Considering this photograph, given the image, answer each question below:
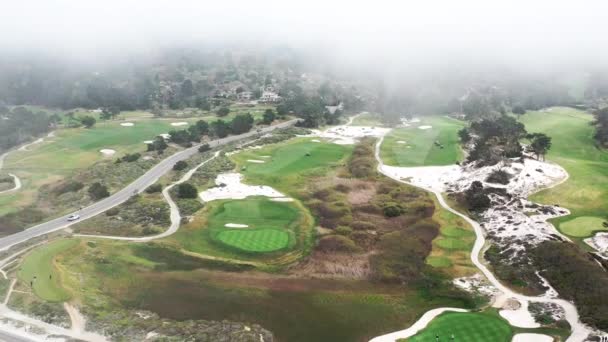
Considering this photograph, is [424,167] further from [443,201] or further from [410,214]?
[410,214]

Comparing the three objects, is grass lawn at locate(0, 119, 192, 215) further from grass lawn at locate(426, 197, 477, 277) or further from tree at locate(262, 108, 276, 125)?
grass lawn at locate(426, 197, 477, 277)

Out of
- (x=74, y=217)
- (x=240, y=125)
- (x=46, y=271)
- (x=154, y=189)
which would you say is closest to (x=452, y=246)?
(x=46, y=271)

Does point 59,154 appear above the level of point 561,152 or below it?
below

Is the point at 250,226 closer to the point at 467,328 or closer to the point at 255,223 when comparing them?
the point at 255,223

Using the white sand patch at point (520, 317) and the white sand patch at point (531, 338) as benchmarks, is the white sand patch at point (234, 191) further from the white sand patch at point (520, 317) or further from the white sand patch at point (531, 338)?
the white sand patch at point (531, 338)

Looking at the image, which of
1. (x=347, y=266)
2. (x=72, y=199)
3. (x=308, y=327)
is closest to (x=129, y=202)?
(x=72, y=199)

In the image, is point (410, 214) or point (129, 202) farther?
point (129, 202)

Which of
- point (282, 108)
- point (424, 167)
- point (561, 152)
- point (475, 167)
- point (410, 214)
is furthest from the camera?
point (282, 108)
